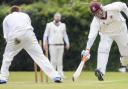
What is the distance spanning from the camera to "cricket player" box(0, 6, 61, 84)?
58.6 ft

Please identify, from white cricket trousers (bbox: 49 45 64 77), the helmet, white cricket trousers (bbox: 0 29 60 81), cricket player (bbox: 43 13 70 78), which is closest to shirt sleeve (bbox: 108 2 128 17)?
the helmet

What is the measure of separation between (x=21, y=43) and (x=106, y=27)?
2312 mm

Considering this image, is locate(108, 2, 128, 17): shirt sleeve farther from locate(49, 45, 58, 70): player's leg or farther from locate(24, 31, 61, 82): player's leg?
locate(49, 45, 58, 70): player's leg

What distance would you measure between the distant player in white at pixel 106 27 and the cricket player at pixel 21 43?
1.08m

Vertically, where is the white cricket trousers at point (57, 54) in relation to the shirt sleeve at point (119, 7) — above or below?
below

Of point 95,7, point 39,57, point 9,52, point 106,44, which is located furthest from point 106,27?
point 9,52

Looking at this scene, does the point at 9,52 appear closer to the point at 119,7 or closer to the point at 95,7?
the point at 95,7

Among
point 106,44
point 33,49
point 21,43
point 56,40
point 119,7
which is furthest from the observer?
point 56,40

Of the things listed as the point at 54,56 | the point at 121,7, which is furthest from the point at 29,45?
the point at 54,56

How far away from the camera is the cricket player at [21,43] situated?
17875 mm

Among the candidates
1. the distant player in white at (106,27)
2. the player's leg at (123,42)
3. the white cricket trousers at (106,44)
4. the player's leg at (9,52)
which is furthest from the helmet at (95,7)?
the player's leg at (9,52)

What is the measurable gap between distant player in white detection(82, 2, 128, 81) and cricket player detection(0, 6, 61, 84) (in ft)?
3.55

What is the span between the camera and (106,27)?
18562 millimetres

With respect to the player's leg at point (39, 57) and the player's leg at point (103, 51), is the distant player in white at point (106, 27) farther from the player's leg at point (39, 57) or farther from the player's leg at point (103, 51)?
the player's leg at point (39, 57)
